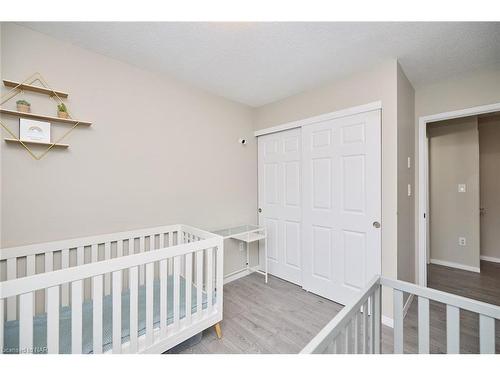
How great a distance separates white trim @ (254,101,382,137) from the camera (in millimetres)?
1981

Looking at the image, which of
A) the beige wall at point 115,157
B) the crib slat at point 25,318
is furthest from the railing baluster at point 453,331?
the beige wall at point 115,157

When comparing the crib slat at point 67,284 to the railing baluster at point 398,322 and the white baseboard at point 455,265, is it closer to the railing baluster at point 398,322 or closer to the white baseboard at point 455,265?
the railing baluster at point 398,322

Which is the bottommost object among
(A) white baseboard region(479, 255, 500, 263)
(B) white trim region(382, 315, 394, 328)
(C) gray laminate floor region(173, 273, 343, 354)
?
(C) gray laminate floor region(173, 273, 343, 354)

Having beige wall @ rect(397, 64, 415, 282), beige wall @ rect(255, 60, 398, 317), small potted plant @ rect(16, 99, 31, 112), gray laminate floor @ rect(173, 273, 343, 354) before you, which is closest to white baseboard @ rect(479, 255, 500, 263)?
beige wall @ rect(397, 64, 415, 282)

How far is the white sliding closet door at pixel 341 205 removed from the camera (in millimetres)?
2004

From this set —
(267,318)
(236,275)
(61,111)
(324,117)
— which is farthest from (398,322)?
(61,111)

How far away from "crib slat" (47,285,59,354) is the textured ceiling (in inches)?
66.1

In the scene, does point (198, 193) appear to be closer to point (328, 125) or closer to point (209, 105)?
point (209, 105)

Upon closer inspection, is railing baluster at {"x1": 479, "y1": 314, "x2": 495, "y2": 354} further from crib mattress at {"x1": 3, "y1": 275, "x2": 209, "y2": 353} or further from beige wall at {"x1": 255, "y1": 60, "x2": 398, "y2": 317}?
crib mattress at {"x1": 3, "y1": 275, "x2": 209, "y2": 353}

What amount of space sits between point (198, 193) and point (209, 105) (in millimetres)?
1049

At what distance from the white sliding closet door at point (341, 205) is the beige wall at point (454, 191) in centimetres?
210

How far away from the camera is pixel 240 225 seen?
2.91m
